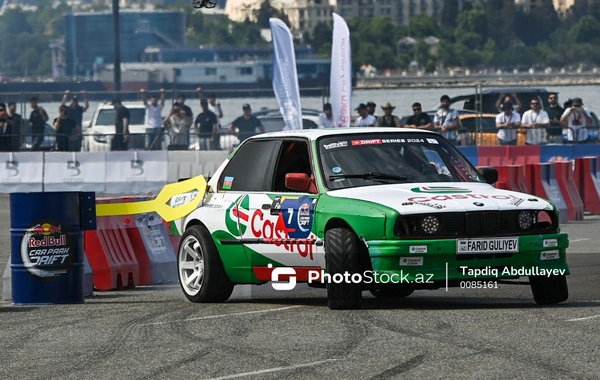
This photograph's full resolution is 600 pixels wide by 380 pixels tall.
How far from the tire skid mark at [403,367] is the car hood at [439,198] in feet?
6.78

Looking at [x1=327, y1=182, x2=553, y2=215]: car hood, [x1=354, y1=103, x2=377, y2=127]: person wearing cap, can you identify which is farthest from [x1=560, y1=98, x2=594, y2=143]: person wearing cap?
[x1=327, y1=182, x2=553, y2=215]: car hood

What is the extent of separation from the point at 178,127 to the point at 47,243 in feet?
71.7

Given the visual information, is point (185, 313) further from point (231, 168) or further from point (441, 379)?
point (441, 379)

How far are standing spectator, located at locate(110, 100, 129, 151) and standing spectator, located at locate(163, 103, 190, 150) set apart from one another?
1.06 meters

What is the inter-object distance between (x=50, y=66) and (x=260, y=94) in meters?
152

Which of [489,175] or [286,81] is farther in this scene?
[286,81]

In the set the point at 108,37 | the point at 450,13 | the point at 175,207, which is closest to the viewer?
the point at 175,207

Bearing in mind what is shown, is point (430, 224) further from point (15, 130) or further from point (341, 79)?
point (15, 130)

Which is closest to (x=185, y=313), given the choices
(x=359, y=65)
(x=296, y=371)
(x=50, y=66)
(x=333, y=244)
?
(x=333, y=244)

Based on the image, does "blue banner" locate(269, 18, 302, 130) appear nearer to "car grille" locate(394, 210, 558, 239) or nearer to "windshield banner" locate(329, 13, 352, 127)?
"windshield banner" locate(329, 13, 352, 127)

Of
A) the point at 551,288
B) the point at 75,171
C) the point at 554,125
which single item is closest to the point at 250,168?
the point at 551,288

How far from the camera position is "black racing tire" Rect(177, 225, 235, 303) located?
1116 centimetres

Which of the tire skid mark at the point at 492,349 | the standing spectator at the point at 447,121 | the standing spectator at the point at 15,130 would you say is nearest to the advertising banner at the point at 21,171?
the standing spectator at the point at 15,130

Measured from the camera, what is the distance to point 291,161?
1128 cm
